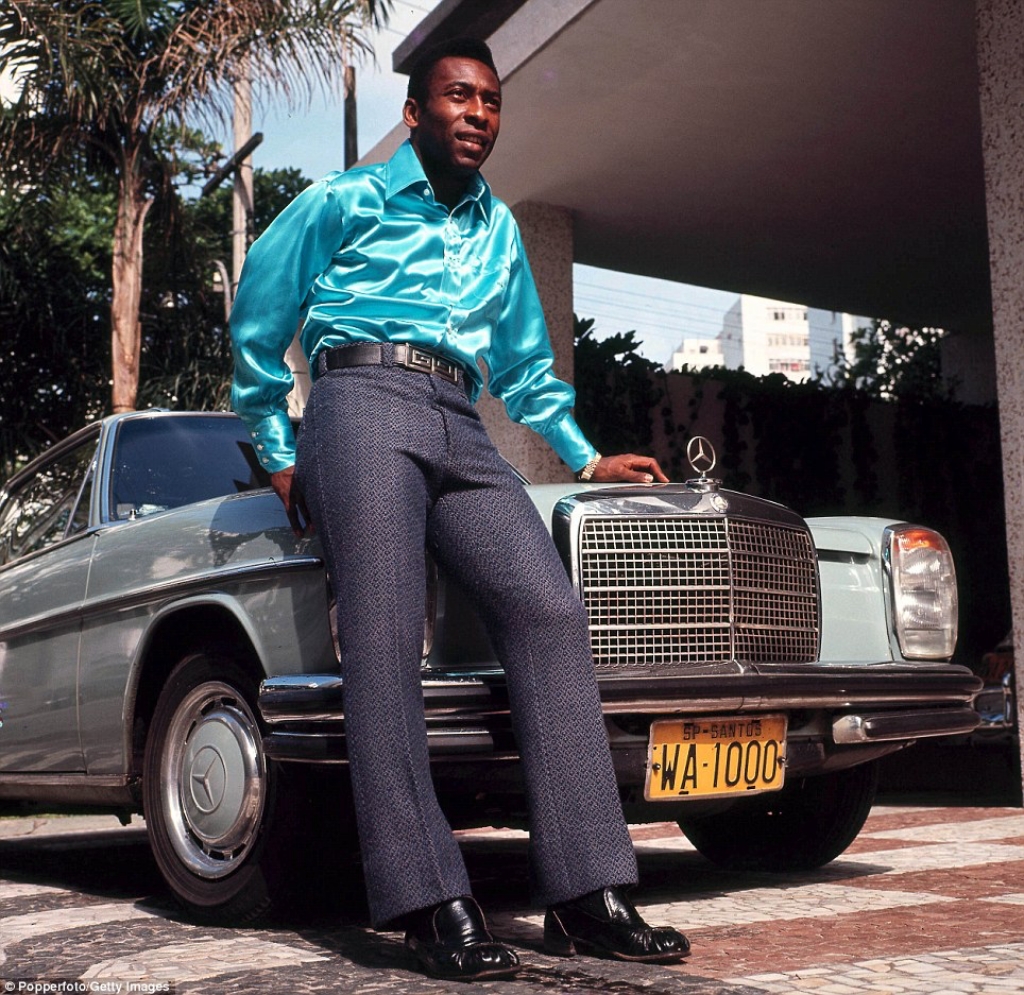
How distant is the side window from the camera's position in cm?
464

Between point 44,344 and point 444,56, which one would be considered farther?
point 44,344

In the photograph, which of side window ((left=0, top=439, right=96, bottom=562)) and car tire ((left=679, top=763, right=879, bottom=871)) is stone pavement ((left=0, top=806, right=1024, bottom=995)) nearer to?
car tire ((left=679, top=763, right=879, bottom=871))

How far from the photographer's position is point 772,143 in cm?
886

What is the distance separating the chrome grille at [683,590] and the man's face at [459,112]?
2.91 ft

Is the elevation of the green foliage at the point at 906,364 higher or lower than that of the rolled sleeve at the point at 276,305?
higher

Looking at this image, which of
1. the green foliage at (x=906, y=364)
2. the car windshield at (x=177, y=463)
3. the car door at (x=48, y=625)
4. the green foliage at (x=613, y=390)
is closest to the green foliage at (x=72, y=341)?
the green foliage at (x=613, y=390)

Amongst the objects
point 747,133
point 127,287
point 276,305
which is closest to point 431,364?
point 276,305

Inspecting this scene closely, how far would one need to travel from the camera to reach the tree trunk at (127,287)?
1280cm

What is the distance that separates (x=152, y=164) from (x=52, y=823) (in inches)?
296

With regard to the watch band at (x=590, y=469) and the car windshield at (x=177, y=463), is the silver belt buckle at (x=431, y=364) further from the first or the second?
the car windshield at (x=177, y=463)

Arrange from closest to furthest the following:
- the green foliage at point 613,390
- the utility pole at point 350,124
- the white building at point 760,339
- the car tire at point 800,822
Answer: the car tire at point 800,822 < the green foliage at point 613,390 < the utility pole at point 350,124 < the white building at point 760,339

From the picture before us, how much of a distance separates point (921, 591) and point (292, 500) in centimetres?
182

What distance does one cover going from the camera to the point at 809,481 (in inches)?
447

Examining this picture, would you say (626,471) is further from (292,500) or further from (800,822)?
(800,822)
